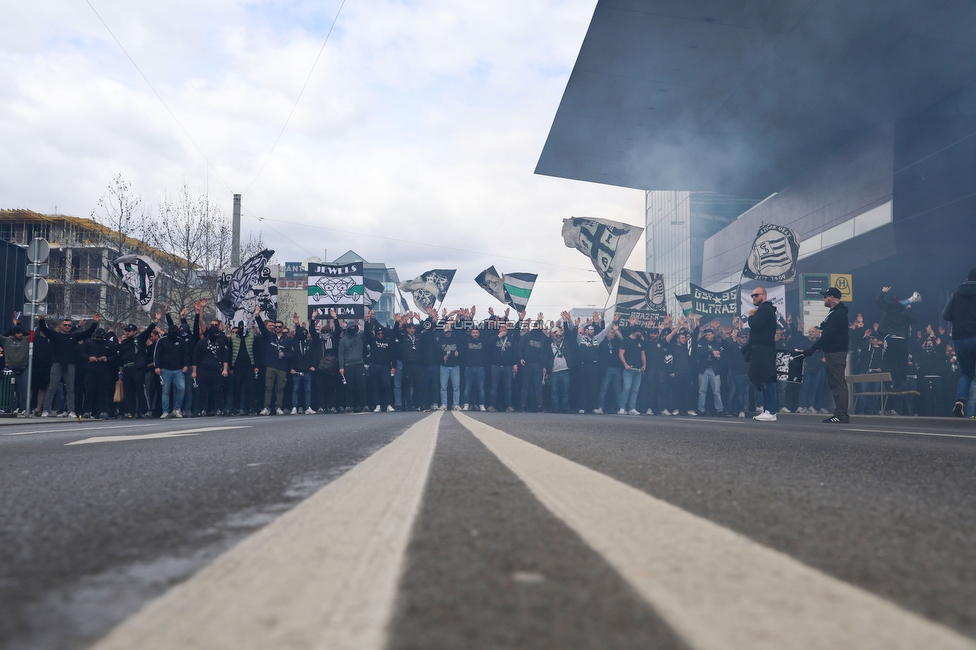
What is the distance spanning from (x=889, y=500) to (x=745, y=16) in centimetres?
1784

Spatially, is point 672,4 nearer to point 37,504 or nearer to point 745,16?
point 745,16

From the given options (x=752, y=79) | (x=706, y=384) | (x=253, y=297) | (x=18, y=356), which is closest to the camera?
(x=18, y=356)

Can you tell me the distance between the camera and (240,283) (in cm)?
1855

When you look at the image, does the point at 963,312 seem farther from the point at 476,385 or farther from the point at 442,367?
the point at 442,367

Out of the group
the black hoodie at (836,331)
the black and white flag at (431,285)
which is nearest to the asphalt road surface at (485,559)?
the black hoodie at (836,331)

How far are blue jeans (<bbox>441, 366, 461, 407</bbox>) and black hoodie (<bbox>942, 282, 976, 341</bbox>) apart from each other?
940 cm

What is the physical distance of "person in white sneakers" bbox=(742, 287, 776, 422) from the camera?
1095 cm

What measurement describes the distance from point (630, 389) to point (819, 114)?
10974 millimetres

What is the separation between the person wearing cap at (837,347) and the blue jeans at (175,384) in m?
11.0

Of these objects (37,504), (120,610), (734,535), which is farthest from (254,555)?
(37,504)

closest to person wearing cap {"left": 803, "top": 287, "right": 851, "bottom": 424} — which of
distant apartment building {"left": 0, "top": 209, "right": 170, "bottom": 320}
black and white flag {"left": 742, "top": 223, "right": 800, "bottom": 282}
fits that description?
black and white flag {"left": 742, "top": 223, "right": 800, "bottom": 282}

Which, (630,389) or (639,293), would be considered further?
(639,293)

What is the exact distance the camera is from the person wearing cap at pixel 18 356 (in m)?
14.2

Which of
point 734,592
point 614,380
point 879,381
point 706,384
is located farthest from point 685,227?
point 734,592
